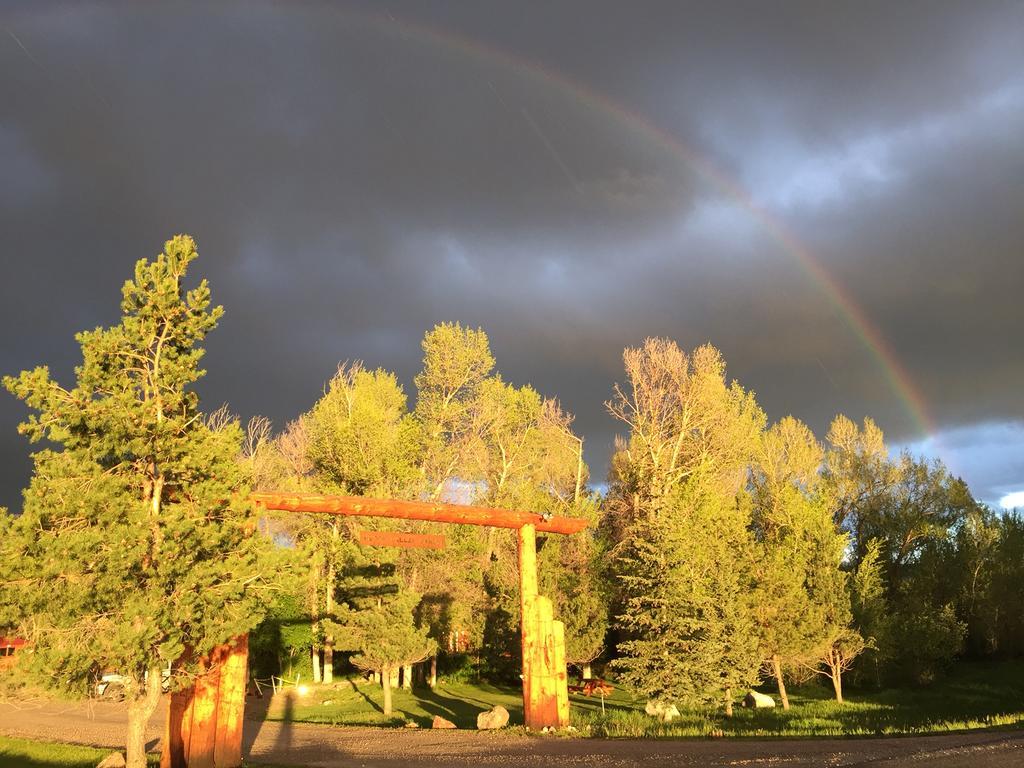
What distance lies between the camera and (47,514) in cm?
1341

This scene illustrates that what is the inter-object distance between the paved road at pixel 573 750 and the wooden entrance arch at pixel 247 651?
4.60 ft

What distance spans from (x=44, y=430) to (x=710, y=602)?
20178mm

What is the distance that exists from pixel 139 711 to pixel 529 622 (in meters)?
9.66

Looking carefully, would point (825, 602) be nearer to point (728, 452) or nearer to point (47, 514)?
point (728, 452)

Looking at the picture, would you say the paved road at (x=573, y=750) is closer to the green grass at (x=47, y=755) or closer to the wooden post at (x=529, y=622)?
the wooden post at (x=529, y=622)

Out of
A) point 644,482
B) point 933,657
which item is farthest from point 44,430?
point 933,657

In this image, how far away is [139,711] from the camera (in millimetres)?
13781

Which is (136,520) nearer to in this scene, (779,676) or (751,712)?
(751,712)

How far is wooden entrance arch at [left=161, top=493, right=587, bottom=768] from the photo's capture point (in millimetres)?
15039

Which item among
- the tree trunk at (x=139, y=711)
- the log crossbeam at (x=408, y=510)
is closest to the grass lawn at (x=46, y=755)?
the tree trunk at (x=139, y=711)

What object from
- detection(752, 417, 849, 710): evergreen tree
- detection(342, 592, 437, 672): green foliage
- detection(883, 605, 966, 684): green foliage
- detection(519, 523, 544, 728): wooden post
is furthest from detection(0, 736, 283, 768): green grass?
detection(883, 605, 966, 684): green foliage

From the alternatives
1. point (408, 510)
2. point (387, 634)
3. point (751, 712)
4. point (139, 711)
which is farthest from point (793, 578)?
point (139, 711)

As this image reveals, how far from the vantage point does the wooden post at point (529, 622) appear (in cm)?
1983

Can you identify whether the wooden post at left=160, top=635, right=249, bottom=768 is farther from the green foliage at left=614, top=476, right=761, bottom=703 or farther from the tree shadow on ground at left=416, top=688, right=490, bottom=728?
the green foliage at left=614, top=476, right=761, bottom=703
